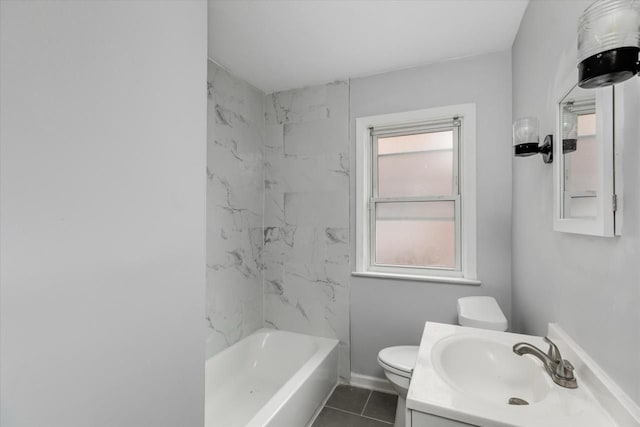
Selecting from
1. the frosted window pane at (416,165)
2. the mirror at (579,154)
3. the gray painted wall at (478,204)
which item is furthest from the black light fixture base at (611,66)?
the frosted window pane at (416,165)

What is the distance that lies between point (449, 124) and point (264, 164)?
1606 mm

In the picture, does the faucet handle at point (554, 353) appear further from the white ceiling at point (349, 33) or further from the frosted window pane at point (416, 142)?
the white ceiling at point (349, 33)

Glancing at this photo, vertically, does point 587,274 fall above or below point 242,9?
below

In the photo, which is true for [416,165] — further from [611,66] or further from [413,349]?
[611,66]

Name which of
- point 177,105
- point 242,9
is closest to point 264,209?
point 242,9

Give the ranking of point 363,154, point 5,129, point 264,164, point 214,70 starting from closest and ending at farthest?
1. point 5,129
2. point 214,70
3. point 363,154
4. point 264,164

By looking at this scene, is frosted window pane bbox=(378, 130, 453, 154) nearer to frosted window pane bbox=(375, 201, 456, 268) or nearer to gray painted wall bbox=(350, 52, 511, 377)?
gray painted wall bbox=(350, 52, 511, 377)

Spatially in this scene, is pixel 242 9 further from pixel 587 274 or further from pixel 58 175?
pixel 587 274

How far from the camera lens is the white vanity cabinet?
865 mm

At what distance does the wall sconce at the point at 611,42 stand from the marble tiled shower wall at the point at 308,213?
1.90 m

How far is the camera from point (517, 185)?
6.51 feet

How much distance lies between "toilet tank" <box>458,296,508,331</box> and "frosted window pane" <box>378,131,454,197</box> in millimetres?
828

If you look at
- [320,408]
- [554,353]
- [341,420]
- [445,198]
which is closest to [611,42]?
[554,353]

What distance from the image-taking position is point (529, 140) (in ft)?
4.58
